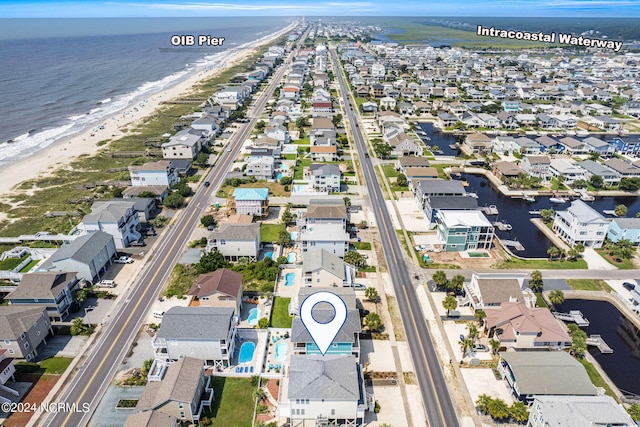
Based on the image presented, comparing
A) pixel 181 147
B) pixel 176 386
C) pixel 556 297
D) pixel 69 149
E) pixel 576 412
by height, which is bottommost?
pixel 176 386

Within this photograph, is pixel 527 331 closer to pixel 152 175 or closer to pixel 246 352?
pixel 246 352

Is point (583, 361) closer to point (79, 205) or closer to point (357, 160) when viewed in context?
point (357, 160)

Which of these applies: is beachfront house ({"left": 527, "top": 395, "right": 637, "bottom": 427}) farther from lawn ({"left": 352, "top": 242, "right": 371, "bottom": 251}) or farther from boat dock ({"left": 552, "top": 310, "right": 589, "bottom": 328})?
lawn ({"left": 352, "top": 242, "right": 371, "bottom": 251})

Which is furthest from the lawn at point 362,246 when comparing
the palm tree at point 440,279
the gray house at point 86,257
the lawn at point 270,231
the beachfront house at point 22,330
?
the beachfront house at point 22,330

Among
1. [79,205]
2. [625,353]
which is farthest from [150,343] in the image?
[625,353]

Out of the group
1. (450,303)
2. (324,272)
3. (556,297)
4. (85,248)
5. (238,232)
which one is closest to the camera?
(450,303)

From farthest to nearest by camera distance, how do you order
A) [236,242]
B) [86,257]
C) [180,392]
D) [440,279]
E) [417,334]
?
[236,242] < [86,257] < [440,279] < [417,334] < [180,392]

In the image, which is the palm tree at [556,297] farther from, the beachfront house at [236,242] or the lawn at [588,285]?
the beachfront house at [236,242]

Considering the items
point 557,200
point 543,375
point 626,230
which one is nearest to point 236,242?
point 543,375
